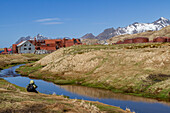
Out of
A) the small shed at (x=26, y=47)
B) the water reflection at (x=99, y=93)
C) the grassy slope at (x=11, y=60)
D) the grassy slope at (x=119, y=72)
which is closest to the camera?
the water reflection at (x=99, y=93)

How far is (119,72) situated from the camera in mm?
50750

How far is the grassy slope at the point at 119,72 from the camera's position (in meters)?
40.8

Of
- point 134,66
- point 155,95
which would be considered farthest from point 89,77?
point 155,95

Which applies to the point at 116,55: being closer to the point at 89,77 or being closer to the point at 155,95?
the point at 89,77

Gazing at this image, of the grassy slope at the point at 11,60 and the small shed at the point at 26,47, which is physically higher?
the small shed at the point at 26,47

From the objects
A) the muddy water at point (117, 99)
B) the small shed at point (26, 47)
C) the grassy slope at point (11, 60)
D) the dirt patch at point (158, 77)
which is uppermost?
the small shed at point (26, 47)

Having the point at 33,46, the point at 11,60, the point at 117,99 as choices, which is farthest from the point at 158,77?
the point at 33,46

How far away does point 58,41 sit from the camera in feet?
592

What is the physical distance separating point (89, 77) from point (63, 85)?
23.9 feet

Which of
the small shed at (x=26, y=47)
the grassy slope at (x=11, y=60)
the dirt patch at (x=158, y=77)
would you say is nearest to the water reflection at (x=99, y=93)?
the dirt patch at (x=158, y=77)

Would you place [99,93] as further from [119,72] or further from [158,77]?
[158,77]

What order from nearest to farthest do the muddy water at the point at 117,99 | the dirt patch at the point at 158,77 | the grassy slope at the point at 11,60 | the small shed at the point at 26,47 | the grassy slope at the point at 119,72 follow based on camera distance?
1. the muddy water at the point at 117,99
2. the grassy slope at the point at 119,72
3. the dirt patch at the point at 158,77
4. the grassy slope at the point at 11,60
5. the small shed at the point at 26,47

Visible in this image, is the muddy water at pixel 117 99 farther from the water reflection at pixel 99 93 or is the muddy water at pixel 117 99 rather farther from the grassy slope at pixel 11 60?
the grassy slope at pixel 11 60

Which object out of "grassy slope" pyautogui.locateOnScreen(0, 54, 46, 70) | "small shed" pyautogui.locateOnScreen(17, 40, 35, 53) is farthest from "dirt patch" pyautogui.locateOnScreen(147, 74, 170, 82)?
"small shed" pyautogui.locateOnScreen(17, 40, 35, 53)
